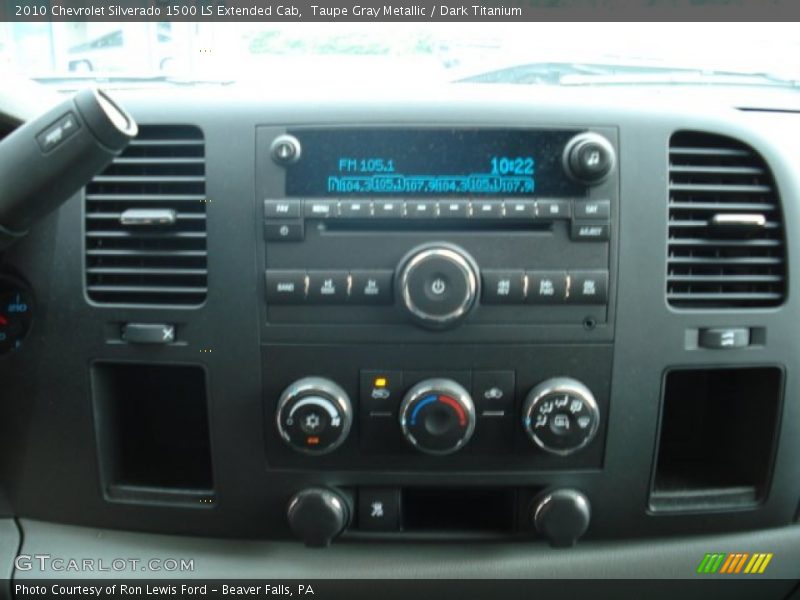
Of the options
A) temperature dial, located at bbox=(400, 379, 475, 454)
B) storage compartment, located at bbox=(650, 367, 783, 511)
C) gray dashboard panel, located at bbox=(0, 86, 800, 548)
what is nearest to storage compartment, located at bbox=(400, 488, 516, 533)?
gray dashboard panel, located at bbox=(0, 86, 800, 548)

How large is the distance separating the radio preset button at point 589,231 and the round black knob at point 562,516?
0.43 metres

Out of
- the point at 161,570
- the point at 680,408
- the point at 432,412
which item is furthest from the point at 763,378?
the point at 161,570

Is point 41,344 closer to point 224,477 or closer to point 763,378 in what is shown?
point 224,477

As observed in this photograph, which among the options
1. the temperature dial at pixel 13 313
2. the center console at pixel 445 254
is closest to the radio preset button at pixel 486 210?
the center console at pixel 445 254

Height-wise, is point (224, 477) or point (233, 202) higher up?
point (233, 202)

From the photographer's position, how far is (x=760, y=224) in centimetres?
115

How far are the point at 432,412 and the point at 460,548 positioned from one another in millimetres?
293

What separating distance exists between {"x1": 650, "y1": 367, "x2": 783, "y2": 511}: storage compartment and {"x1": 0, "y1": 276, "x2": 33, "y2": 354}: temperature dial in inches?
43.8

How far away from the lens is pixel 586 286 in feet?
3.75

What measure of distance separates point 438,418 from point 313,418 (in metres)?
0.20

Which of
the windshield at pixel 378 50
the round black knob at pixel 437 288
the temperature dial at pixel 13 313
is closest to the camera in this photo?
the round black knob at pixel 437 288

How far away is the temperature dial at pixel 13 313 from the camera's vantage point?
1.22 meters

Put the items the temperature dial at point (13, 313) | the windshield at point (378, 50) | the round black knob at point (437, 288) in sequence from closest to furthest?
1. the round black knob at point (437, 288)
2. the temperature dial at point (13, 313)
3. the windshield at point (378, 50)

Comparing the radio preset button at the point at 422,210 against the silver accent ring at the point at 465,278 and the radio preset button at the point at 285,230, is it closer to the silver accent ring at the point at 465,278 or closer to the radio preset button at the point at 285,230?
the silver accent ring at the point at 465,278
